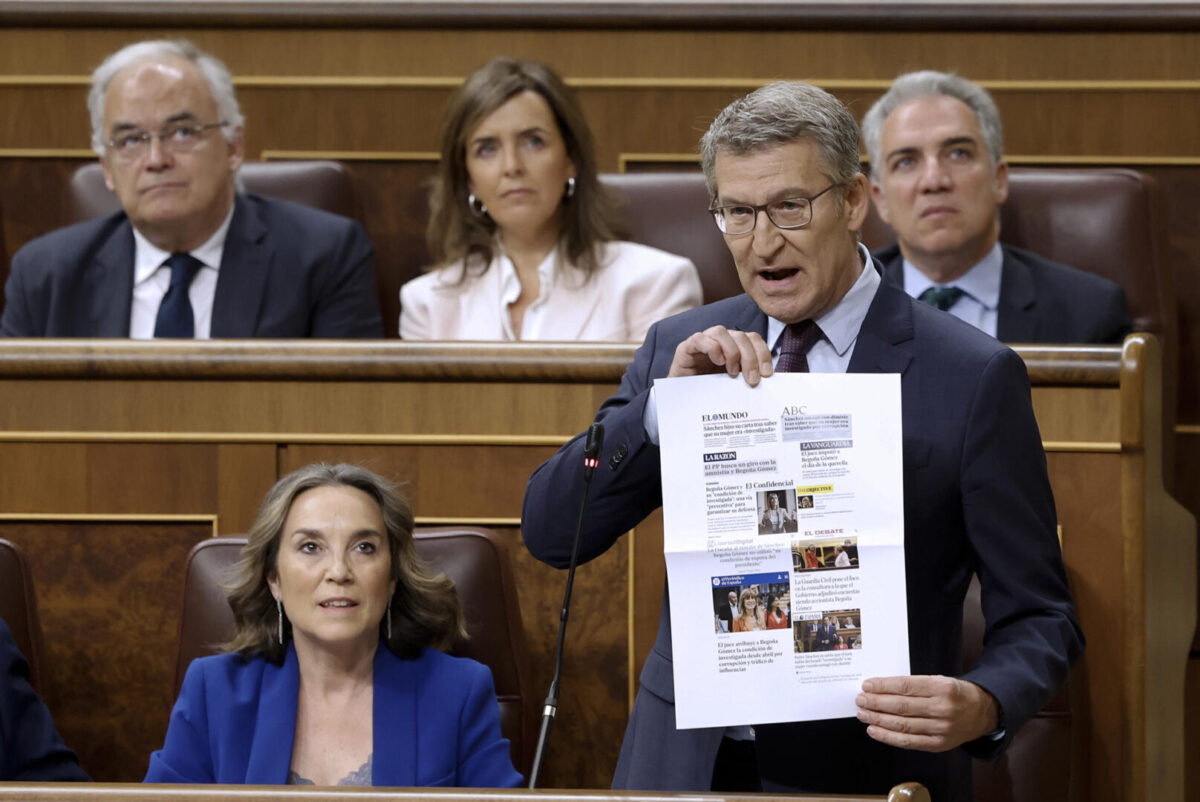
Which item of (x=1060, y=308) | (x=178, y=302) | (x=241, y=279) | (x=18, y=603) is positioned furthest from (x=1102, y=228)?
(x=18, y=603)

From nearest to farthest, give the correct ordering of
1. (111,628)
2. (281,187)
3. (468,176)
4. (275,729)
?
(275,729)
(111,628)
(468,176)
(281,187)

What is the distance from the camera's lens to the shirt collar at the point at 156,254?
242 cm

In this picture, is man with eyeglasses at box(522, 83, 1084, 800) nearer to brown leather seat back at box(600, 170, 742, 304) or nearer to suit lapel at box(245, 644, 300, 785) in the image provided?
suit lapel at box(245, 644, 300, 785)

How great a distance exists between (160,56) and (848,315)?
163cm

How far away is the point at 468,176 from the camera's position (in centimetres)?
247

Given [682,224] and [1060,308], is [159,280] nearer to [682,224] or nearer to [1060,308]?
[682,224]

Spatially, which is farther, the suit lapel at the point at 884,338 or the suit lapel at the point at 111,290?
the suit lapel at the point at 111,290

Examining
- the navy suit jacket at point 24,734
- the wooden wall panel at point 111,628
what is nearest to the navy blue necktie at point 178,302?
the wooden wall panel at point 111,628

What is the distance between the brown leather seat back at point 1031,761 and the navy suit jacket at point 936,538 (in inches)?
19.2

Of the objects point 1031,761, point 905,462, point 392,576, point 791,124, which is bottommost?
point 1031,761

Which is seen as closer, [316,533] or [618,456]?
[618,456]

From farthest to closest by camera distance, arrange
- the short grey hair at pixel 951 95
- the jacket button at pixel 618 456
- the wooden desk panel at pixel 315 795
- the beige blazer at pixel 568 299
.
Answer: the short grey hair at pixel 951 95
the beige blazer at pixel 568 299
the jacket button at pixel 618 456
the wooden desk panel at pixel 315 795

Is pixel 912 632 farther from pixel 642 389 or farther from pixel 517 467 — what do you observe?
pixel 517 467

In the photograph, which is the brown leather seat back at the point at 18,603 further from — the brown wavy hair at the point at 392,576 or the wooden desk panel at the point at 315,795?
the wooden desk panel at the point at 315,795
